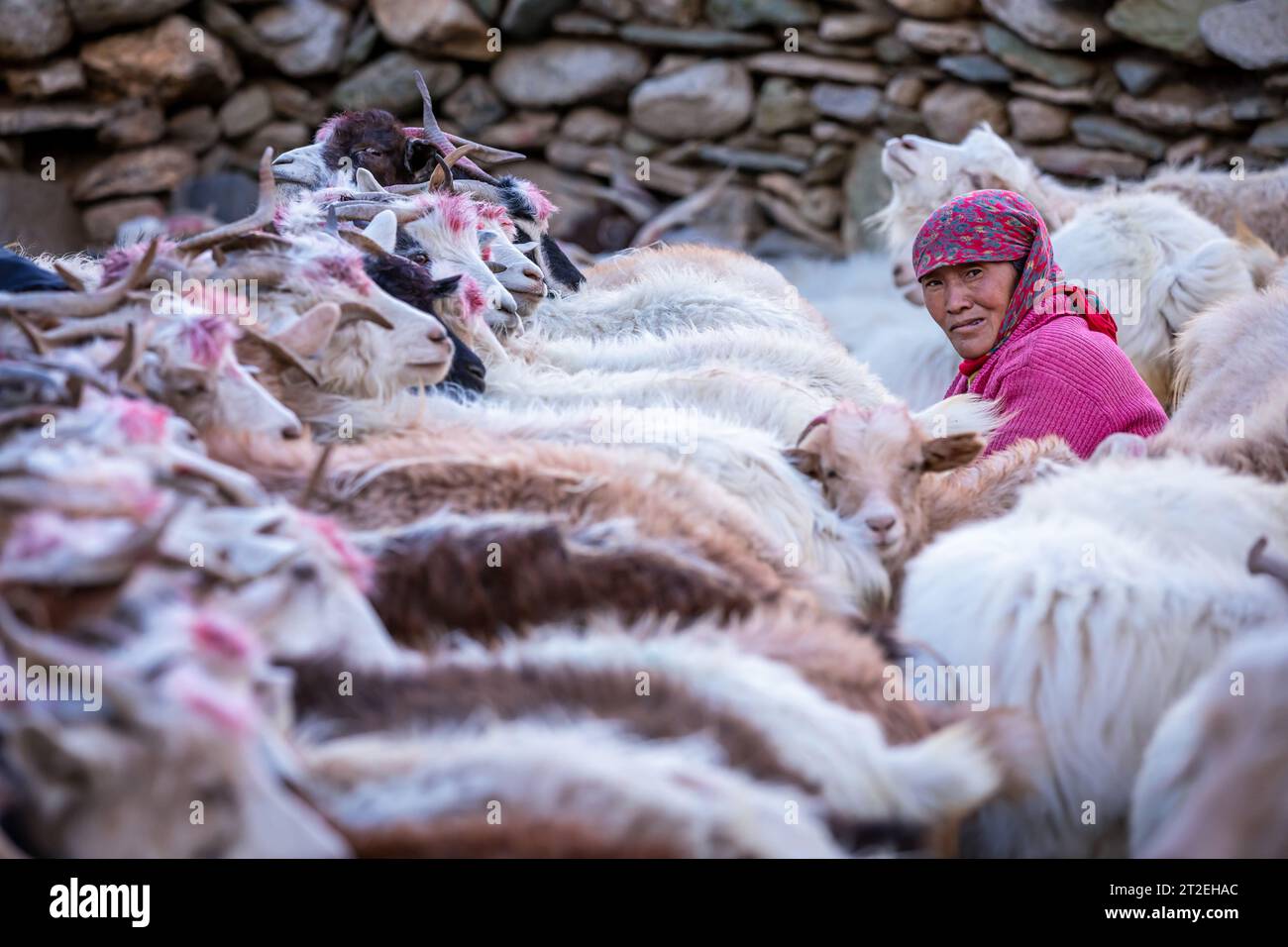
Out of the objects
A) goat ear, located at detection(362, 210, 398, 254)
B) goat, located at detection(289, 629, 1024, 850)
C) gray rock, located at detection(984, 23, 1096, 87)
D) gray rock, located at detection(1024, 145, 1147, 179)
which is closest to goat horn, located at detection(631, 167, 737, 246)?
gray rock, located at detection(984, 23, 1096, 87)

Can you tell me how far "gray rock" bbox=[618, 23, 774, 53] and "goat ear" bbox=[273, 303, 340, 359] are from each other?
7.08 meters

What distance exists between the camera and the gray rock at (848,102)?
356 inches

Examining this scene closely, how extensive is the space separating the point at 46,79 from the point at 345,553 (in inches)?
313

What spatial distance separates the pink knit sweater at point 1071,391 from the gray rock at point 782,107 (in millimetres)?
6092

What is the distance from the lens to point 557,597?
2016 mm

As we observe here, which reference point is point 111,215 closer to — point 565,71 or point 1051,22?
point 565,71

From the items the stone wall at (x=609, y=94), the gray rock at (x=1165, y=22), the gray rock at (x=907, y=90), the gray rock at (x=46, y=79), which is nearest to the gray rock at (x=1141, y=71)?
the stone wall at (x=609, y=94)

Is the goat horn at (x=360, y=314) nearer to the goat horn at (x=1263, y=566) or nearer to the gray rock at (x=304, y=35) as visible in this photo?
the goat horn at (x=1263, y=566)

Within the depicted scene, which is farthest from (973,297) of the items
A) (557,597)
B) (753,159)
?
(753,159)

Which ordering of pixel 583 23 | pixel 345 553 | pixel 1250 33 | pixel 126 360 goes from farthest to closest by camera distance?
pixel 583 23
pixel 1250 33
pixel 126 360
pixel 345 553

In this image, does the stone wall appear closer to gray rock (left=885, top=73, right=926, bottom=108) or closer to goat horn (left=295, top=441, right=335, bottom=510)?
gray rock (left=885, top=73, right=926, bottom=108)

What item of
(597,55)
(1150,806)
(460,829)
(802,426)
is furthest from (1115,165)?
(460,829)

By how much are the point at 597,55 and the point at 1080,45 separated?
3.20 m
